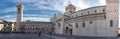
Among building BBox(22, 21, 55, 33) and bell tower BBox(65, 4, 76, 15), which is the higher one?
bell tower BBox(65, 4, 76, 15)

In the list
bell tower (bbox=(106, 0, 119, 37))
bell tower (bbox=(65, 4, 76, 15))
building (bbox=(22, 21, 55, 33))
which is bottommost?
building (bbox=(22, 21, 55, 33))

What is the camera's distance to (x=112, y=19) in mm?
38750

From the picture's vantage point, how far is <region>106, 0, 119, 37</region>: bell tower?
125ft

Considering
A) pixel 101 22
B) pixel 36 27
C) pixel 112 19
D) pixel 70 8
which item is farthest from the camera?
pixel 36 27

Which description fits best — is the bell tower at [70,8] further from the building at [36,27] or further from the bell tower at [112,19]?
the bell tower at [112,19]

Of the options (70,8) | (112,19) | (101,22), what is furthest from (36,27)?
(112,19)

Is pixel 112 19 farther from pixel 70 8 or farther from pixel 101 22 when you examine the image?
pixel 70 8

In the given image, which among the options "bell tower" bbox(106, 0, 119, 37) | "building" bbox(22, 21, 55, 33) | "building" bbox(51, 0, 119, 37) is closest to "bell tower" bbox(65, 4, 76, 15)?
"building" bbox(51, 0, 119, 37)

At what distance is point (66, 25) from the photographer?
53.8 meters

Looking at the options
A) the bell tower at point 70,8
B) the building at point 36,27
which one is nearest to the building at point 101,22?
the bell tower at point 70,8

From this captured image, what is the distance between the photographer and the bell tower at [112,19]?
125 ft

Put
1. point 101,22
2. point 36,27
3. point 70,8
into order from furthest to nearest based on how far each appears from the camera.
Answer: point 36,27 < point 70,8 < point 101,22

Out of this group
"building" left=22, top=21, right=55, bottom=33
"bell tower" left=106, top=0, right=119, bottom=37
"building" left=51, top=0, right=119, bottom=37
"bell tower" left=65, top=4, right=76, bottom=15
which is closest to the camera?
"bell tower" left=106, top=0, right=119, bottom=37

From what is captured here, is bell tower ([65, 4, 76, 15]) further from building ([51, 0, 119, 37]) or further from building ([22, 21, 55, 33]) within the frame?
building ([22, 21, 55, 33])
